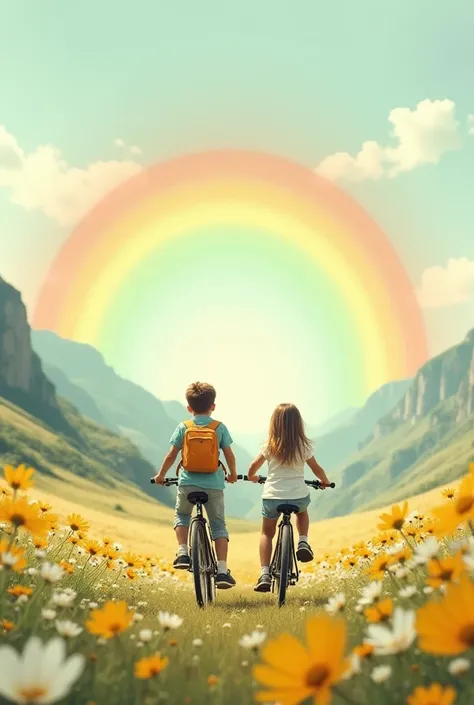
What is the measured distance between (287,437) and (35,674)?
6.93m

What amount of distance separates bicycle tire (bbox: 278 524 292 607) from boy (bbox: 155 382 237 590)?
659 millimetres

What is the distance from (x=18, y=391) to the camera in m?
198

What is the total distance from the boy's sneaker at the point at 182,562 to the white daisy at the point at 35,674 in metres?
6.49

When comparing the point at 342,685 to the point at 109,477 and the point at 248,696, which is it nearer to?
the point at 248,696

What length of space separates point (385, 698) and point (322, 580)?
363 inches

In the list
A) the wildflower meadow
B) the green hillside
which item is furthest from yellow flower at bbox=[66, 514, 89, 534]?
the green hillside

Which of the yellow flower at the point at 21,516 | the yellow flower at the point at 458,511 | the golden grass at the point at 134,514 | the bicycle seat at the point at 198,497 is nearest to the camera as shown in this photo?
the yellow flower at the point at 458,511

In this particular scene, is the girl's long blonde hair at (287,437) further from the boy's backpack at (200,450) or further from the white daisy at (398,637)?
the white daisy at (398,637)

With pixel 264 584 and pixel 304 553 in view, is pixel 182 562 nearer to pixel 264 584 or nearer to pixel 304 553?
pixel 264 584

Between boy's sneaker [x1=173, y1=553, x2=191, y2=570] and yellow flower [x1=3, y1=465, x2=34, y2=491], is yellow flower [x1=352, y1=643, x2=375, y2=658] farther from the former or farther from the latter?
boy's sneaker [x1=173, y1=553, x2=191, y2=570]

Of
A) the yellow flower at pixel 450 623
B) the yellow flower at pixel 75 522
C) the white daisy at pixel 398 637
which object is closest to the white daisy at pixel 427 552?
the white daisy at pixel 398 637

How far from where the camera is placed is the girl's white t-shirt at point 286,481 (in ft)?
29.5

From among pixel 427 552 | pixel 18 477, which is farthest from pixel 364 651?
pixel 18 477

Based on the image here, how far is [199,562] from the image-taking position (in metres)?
8.70
